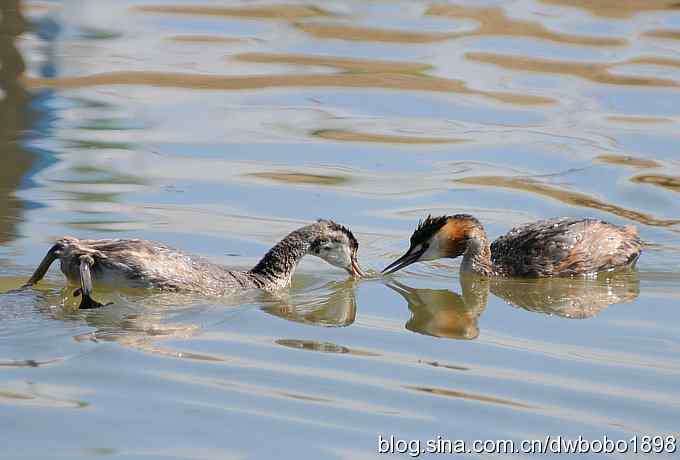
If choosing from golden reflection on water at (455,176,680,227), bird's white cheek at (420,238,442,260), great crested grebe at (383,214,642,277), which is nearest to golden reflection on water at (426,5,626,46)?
golden reflection on water at (455,176,680,227)

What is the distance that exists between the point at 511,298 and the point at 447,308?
22.3 inches

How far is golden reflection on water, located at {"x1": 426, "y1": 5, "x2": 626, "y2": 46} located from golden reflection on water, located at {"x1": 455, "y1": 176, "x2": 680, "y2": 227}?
4.94m

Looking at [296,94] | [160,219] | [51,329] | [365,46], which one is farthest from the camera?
[365,46]

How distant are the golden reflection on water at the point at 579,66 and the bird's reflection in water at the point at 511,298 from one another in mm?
5380

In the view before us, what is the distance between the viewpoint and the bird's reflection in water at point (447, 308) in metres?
9.29

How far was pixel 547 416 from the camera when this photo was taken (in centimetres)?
731

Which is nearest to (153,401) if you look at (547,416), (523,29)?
(547,416)

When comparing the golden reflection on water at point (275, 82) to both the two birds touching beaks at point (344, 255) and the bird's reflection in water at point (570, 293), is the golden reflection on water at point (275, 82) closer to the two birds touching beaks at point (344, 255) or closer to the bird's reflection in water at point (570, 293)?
the two birds touching beaks at point (344, 255)

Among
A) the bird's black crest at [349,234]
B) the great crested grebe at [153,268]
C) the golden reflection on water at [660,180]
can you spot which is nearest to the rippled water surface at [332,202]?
the golden reflection on water at [660,180]

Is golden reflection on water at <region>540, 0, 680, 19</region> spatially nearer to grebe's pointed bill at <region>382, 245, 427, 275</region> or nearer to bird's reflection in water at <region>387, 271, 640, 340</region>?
bird's reflection in water at <region>387, 271, 640, 340</region>

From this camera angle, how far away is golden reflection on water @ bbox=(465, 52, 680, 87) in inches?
628

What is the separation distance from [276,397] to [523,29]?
11217mm

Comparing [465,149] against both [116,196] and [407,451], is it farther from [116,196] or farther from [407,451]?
[407,451]

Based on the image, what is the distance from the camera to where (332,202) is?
477 inches
